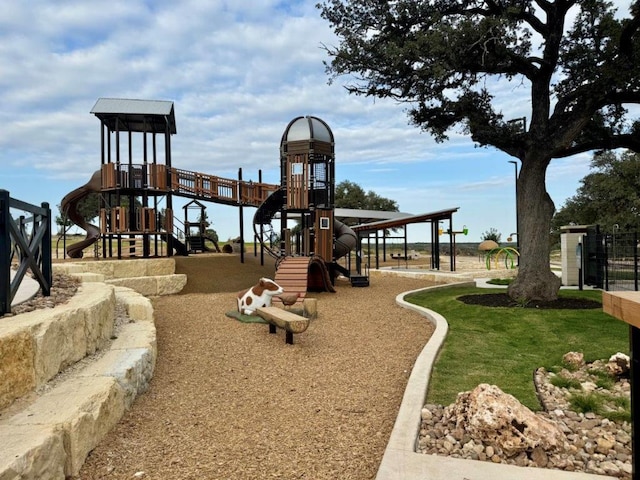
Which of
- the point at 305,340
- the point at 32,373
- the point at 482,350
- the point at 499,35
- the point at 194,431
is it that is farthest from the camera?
the point at 499,35

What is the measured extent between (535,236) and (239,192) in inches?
459

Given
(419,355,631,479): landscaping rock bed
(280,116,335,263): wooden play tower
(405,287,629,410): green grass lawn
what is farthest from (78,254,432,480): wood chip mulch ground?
(280,116,335,263): wooden play tower

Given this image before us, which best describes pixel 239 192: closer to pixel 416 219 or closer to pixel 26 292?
pixel 416 219

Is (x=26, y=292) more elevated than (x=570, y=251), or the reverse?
(x=570, y=251)

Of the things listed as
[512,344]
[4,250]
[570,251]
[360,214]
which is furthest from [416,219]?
[4,250]

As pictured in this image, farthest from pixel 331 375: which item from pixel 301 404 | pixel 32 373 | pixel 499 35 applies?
pixel 499 35

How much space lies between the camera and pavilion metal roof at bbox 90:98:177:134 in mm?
16953

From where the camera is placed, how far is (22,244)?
4.80 meters

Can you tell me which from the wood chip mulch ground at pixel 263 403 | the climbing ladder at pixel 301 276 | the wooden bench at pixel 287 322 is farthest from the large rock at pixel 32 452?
the climbing ladder at pixel 301 276

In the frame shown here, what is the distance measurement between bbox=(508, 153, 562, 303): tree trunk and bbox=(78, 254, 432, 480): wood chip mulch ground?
351 centimetres

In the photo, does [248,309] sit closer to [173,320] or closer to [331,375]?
[173,320]

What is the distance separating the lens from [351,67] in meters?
11.7

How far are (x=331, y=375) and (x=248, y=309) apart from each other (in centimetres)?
409

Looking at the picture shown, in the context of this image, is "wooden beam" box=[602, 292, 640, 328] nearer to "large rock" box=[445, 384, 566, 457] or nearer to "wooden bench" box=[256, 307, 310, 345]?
"large rock" box=[445, 384, 566, 457]
